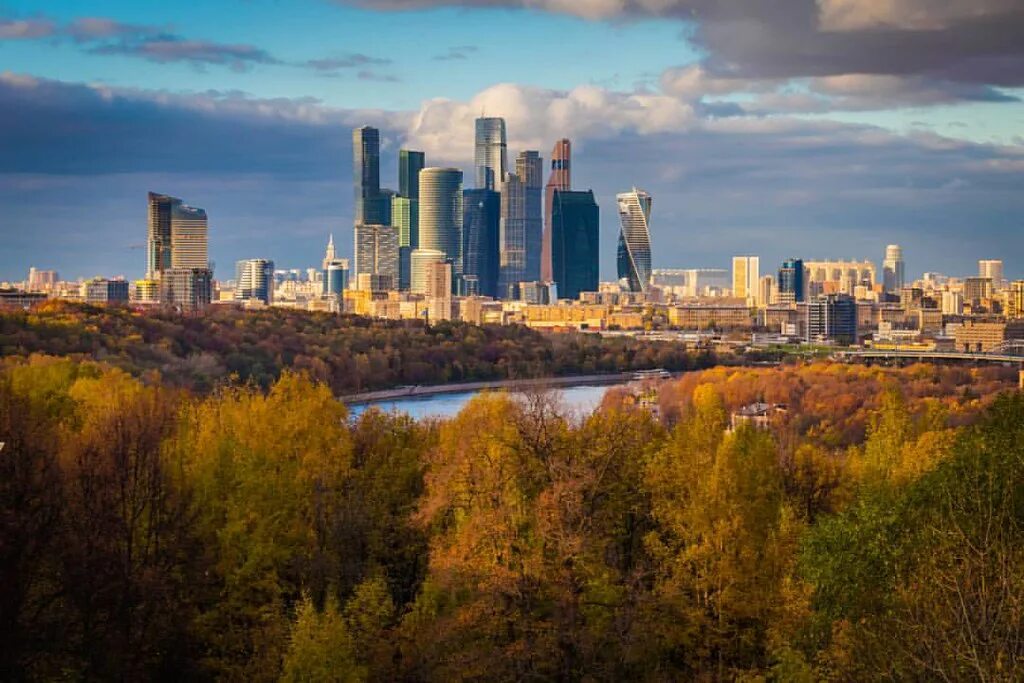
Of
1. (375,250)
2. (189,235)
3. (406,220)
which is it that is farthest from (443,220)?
(189,235)

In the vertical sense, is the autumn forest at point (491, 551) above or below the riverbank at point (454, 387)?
above

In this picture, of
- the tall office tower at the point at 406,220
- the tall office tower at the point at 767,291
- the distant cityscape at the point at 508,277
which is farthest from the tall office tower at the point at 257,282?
the tall office tower at the point at 767,291

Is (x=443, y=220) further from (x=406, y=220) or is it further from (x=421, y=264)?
(x=406, y=220)

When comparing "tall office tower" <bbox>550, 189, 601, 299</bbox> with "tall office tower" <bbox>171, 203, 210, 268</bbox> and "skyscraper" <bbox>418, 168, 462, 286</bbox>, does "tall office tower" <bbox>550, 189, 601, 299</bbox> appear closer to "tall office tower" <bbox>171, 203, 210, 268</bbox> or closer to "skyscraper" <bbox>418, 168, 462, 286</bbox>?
"skyscraper" <bbox>418, 168, 462, 286</bbox>

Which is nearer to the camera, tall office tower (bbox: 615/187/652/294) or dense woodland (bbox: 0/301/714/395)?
dense woodland (bbox: 0/301/714/395)

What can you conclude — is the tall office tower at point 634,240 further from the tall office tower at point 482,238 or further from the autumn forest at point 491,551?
the autumn forest at point 491,551

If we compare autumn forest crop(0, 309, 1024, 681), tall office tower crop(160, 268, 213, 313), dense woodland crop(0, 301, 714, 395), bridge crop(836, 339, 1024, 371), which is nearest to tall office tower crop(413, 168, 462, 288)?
tall office tower crop(160, 268, 213, 313)
